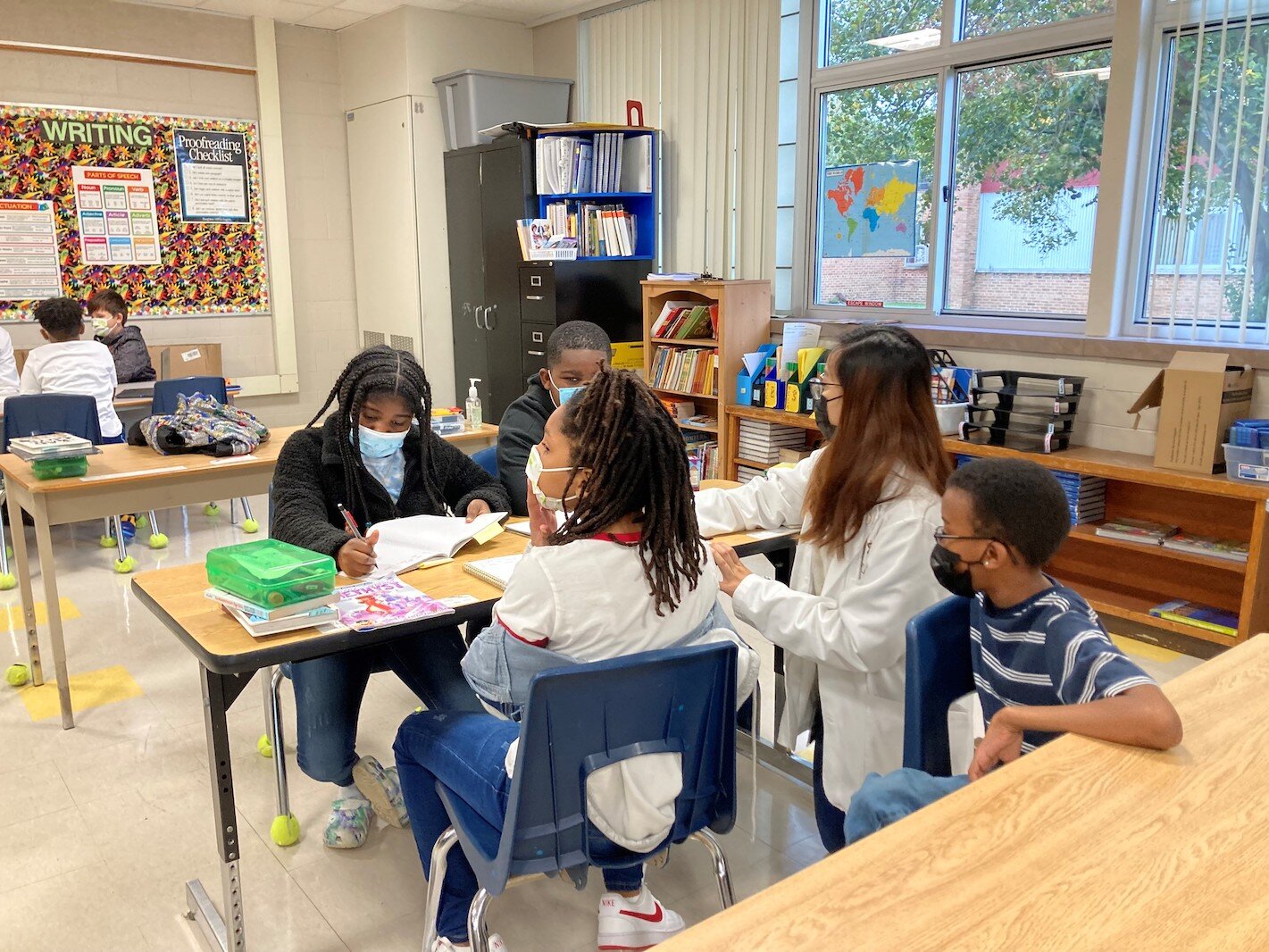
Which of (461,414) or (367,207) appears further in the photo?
(367,207)

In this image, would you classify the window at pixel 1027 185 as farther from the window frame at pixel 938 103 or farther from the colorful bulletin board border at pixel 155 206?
the colorful bulletin board border at pixel 155 206

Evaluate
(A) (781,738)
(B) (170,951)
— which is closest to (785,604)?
(A) (781,738)

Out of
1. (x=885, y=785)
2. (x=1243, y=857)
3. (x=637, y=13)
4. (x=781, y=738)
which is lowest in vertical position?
(x=781, y=738)

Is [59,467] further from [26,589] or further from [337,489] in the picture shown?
[337,489]

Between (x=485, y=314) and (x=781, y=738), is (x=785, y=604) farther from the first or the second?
(x=485, y=314)

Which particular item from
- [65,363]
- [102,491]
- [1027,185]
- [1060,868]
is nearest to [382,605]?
[1060,868]

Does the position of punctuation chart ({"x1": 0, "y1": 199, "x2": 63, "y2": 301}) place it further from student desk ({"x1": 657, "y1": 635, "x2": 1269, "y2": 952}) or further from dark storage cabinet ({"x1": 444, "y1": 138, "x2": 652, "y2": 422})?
student desk ({"x1": 657, "y1": 635, "x2": 1269, "y2": 952})

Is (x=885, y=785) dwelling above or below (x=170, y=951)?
above

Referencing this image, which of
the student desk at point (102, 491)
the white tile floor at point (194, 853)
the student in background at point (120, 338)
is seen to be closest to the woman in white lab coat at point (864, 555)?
the white tile floor at point (194, 853)

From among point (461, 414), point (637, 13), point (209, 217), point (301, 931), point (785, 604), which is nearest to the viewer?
point (785, 604)

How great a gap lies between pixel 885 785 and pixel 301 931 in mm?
1325

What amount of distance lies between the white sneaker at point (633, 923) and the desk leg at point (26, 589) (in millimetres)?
2244

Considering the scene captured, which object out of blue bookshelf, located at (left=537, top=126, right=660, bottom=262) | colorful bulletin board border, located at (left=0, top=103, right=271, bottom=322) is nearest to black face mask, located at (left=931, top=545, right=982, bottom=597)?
blue bookshelf, located at (left=537, top=126, right=660, bottom=262)

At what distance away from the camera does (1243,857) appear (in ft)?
3.38
